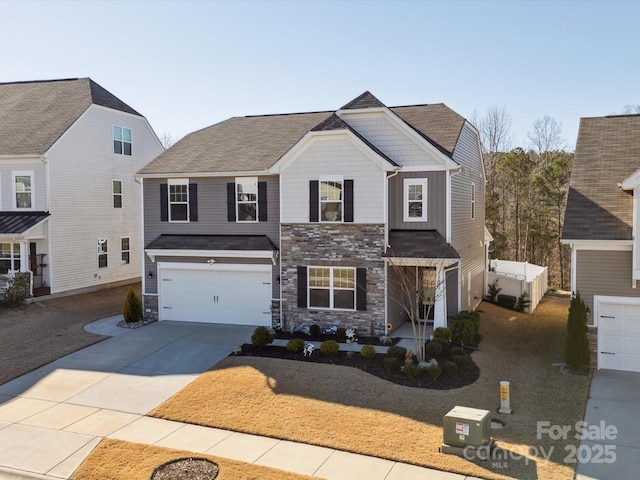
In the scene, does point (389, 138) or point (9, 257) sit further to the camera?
point (9, 257)

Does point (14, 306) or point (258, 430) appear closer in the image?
point (258, 430)

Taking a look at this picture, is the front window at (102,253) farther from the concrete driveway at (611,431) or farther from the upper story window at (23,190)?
the concrete driveway at (611,431)

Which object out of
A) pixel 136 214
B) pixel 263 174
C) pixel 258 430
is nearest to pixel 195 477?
pixel 258 430

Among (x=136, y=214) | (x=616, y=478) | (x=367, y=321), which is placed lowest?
(x=616, y=478)

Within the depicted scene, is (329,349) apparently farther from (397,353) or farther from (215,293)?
(215,293)

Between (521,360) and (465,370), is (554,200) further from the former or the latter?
(465,370)

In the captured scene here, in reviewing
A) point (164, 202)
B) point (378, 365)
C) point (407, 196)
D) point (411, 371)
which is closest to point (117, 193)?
point (164, 202)

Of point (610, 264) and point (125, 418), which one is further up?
point (610, 264)
